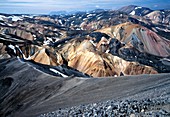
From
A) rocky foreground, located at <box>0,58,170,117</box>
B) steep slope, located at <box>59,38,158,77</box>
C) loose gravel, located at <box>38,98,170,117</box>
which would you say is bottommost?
steep slope, located at <box>59,38,158,77</box>

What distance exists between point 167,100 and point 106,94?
1097cm

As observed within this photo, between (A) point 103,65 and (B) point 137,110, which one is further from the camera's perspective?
(A) point 103,65

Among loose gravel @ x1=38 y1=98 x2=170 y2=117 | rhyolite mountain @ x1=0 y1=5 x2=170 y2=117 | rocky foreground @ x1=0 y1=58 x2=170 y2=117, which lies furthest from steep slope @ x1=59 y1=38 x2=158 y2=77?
loose gravel @ x1=38 y1=98 x2=170 y2=117

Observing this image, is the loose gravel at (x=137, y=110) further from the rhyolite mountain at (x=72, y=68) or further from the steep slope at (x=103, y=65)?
the steep slope at (x=103, y=65)

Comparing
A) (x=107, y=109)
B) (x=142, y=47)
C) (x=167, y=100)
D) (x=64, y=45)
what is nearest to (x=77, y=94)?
(x=107, y=109)

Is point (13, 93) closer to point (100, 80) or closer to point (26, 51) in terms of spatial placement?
point (100, 80)

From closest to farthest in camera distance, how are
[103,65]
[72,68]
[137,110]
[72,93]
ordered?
[137,110], [72,93], [72,68], [103,65]

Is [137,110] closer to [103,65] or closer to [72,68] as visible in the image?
[72,68]

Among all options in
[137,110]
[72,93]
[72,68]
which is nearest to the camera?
[137,110]

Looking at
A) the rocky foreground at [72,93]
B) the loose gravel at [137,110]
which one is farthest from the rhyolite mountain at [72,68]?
the loose gravel at [137,110]

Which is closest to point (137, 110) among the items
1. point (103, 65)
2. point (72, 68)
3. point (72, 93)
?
point (72, 93)

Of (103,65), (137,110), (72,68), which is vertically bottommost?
(103,65)

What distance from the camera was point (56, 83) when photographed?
35531 mm

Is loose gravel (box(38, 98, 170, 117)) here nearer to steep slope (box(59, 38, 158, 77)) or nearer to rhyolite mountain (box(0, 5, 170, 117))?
rhyolite mountain (box(0, 5, 170, 117))
